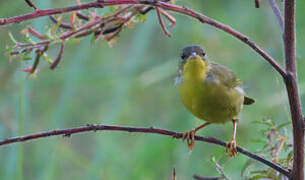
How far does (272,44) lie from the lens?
5160mm

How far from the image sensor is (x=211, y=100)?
8.89 feet

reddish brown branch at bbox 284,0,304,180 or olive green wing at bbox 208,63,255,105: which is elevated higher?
olive green wing at bbox 208,63,255,105

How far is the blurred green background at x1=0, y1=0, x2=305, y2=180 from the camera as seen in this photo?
11.7ft

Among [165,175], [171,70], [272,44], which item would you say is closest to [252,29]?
[272,44]

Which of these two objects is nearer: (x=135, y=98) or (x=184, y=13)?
(x=184, y=13)

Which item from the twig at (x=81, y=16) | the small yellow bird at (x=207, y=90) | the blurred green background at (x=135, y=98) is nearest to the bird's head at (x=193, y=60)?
the small yellow bird at (x=207, y=90)

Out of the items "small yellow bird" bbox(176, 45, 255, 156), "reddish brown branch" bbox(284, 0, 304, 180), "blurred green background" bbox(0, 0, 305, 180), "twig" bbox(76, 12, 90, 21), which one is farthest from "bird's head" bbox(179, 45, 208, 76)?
"reddish brown branch" bbox(284, 0, 304, 180)

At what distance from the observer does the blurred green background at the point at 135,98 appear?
3.55m

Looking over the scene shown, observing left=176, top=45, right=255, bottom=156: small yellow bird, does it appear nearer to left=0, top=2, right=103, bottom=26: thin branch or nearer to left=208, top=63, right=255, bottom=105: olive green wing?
left=208, top=63, right=255, bottom=105: olive green wing

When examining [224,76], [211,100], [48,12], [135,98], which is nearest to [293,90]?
[48,12]

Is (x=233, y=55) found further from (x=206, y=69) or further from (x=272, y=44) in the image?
(x=206, y=69)

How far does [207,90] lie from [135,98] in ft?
7.67

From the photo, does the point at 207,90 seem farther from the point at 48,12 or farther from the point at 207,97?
the point at 48,12

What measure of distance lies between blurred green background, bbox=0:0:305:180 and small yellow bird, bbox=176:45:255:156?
1.21ft
